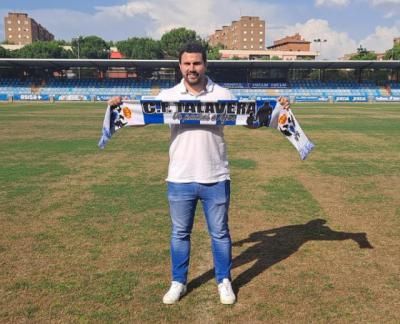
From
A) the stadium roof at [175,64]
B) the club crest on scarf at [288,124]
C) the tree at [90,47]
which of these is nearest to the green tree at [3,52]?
the tree at [90,47]

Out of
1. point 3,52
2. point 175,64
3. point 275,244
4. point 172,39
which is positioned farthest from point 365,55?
point 275,244

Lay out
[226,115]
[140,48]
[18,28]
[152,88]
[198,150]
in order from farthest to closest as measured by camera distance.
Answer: [18,28] < [140,48] < [152,88] < [226,115] < [198,150]

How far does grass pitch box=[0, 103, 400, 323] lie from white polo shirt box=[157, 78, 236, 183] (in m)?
1.22

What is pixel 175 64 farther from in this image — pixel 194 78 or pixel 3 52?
pixel 194 78

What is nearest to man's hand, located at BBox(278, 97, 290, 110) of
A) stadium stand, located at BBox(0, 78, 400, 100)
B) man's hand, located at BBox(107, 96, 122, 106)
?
man's hand, located at BBox(107, 96, 122, 106)

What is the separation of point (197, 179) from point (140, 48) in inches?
4171

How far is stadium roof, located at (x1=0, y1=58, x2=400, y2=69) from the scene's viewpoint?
5600 centimetres

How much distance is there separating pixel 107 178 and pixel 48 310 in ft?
19.5

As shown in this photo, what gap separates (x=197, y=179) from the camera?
382 cm

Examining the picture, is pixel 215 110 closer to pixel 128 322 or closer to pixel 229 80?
pixel 128 322

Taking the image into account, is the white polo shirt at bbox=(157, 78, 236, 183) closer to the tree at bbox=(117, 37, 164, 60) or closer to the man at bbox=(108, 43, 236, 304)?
the man at bbox=(108, 43, 236, 304)

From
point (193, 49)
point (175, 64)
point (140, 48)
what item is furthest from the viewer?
point (140, 48)

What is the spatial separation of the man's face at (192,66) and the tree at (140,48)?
105 m

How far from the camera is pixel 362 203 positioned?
7566 mm
